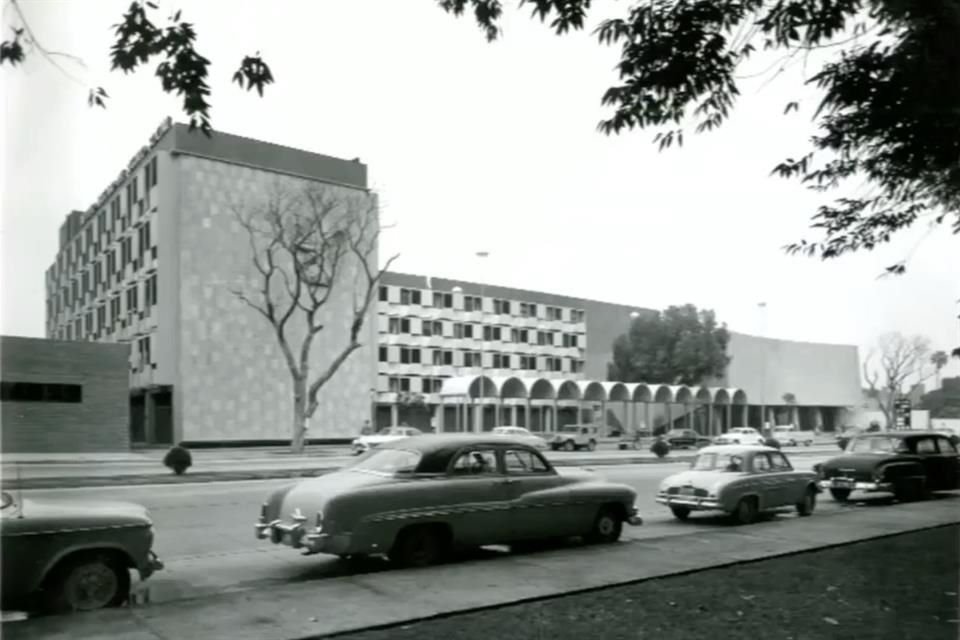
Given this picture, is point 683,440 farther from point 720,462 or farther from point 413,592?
point 413,592

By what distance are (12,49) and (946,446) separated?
19.0m

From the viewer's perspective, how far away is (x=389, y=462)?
9648mm

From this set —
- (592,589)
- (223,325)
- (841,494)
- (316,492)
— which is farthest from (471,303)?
(592,589)

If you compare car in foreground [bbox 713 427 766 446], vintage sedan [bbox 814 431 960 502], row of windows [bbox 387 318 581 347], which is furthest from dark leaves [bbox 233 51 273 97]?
row of windows [bbox 387 318 581 347]

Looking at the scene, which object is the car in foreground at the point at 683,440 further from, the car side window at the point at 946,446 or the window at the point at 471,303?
the car side window at the point at 946,446

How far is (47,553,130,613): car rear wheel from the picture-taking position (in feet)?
23.1

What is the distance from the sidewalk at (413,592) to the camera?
20.9ft

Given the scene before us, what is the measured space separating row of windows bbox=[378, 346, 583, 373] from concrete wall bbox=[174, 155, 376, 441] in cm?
1709

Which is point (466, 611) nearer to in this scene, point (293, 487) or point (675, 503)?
point (293, 487)

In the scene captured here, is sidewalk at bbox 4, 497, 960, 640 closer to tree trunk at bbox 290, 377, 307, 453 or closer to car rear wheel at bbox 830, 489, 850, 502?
car rear wheel at bbox 830, 489, 850, 502

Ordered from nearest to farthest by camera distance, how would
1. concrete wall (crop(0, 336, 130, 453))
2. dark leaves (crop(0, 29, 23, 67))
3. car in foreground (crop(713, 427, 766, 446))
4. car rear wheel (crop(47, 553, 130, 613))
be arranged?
1. dark leaves (crop(0, 29, 23, 67))
2. concrete wall (crop(0, 336, 130, 453))
3. car rear wheel (crop(47, 553, 130, 613))
4. car in foreground (crop(713, 427, 766, 446))

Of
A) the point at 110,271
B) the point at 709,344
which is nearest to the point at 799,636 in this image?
the point at 110,271

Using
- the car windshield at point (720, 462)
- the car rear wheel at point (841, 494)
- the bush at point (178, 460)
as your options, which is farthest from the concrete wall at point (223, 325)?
the car windshield at point (720, 462)

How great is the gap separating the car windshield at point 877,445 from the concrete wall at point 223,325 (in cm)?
2876
